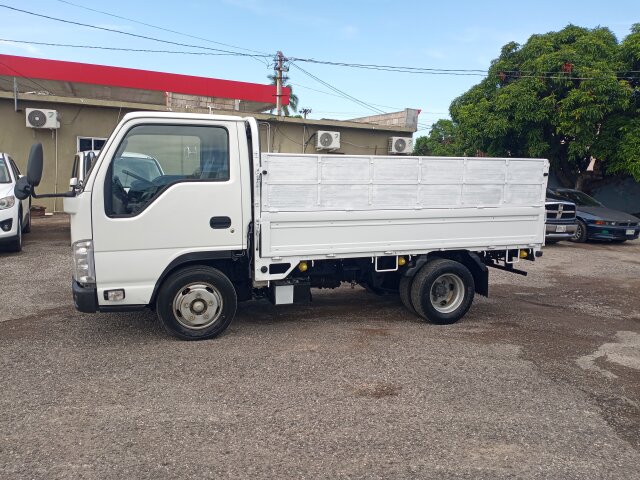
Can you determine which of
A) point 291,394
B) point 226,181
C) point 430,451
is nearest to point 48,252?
point 226,181

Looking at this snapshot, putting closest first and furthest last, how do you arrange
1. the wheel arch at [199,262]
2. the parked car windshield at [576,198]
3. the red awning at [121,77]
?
the wheel arch at [199,262]
the parked car windshield at [576,198]
the red awning at [121,77]

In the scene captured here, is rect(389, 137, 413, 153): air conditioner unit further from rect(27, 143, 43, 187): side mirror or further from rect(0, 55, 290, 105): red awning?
rect(27, 143, 43, 187): side mirror

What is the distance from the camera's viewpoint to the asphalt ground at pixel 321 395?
11.4 feet

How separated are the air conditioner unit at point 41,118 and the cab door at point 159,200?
13.3 m

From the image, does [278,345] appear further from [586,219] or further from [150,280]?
[586,219]

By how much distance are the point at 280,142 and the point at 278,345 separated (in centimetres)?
1541

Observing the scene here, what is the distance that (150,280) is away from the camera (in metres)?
5.40

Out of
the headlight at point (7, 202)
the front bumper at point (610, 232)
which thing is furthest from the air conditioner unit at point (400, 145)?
the headlight at point (7, 202)

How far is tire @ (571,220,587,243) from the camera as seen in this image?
49.9ft

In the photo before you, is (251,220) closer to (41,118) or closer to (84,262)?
(84,262)

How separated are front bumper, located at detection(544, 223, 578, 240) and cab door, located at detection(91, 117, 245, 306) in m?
10.5

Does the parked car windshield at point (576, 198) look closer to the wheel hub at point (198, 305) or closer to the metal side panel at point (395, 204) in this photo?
the metal side panel at point (395, 204)

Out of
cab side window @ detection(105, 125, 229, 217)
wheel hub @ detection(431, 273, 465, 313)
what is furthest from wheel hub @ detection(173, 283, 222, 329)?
wheel hub @ detection(431, 273, 465, 313)

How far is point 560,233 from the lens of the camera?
1392cm
